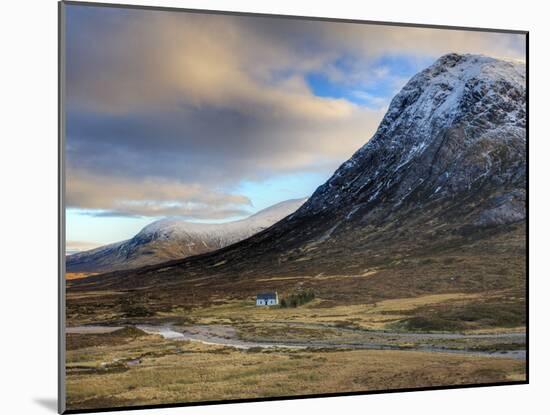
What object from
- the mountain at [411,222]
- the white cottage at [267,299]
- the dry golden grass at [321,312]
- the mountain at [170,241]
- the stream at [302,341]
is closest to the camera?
the mountain at [170,241]

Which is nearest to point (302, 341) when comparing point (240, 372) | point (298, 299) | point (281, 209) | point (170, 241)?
point (298, 299)

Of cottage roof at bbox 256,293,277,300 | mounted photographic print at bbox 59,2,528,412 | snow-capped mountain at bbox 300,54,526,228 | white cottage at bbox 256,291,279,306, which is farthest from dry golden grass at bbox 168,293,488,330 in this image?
snow-capped mountain at bbox 300,54,526,228

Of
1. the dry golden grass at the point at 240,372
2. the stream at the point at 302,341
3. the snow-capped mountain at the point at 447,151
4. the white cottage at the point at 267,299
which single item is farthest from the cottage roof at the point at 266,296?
the snow-capped mountain at the point at 447,151

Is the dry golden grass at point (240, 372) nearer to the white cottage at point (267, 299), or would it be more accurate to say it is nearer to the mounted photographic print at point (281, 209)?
the mounted photographic print at point (281, 209)

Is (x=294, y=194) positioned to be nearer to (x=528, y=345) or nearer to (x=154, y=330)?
(x=154, y=330)

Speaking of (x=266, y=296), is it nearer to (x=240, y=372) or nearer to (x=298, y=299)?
(x=298, y=299)

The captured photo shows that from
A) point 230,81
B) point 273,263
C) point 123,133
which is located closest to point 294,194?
point 273,263

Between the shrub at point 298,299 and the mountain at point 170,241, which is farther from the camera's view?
the shrub at point 298,299
